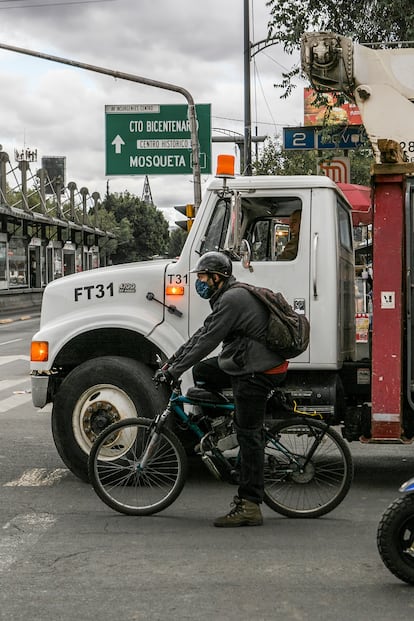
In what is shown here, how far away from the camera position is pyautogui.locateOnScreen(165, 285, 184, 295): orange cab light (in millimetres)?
7453

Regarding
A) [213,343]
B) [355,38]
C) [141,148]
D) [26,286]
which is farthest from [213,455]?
[26,286]

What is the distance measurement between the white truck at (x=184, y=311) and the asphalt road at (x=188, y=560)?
703mm

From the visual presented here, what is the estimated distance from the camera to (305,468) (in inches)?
254

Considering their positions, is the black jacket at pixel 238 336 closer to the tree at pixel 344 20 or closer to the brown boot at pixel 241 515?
the brown boot at pixel 241 515

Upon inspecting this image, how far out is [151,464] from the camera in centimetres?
656

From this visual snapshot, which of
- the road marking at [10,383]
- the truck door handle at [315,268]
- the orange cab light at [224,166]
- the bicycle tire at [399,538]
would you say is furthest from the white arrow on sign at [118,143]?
the bicycle tire at [399,538]

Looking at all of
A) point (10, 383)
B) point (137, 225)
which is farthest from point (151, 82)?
point (137, 225)

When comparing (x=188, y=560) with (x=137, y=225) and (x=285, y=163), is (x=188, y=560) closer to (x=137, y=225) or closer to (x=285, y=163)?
(x=285, y=163)

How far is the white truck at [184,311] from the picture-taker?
23.7ft

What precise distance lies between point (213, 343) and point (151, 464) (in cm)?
106

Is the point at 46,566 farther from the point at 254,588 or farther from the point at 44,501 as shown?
the point at 44,501

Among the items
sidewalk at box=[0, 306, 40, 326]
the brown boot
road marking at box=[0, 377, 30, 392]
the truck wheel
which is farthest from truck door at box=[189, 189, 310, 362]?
sidewalk at box=[0, 306, 40, 326]

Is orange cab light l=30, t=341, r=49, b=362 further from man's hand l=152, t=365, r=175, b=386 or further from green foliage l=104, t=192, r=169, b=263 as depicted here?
green foliage l=104, t=192, r=169, b=263

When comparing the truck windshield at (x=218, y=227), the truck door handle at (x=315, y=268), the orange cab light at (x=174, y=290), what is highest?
the truck windshield at (x=218, y=227)
